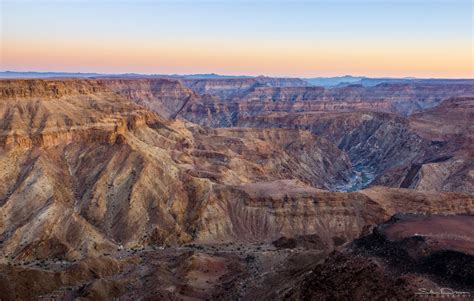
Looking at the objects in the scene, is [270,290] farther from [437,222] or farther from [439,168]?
[439,168]

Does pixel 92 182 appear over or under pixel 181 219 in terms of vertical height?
over

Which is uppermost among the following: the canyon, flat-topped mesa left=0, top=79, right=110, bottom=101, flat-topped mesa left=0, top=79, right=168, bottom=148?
flat-topped mesa left=0, top=79, right=110, bottom=101

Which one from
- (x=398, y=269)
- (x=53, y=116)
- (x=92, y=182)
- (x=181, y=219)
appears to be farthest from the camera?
(x=53, y=116)

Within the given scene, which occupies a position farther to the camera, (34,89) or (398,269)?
(34,89)

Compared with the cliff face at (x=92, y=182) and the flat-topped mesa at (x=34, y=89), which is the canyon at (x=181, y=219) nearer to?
the cliff face at (x=92, y=182)

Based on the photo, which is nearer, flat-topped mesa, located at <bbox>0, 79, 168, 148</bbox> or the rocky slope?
the rocky slope

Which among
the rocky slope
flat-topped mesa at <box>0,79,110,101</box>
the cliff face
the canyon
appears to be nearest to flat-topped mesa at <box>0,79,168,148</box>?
flat-topped mesa at <box>0,79,110,101</box>

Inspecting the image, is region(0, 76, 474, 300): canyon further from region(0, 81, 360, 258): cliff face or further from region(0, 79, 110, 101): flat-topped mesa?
region(0, 79, 110, 101): flat-topped mesa

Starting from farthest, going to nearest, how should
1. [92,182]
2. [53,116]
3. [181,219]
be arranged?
1. [53,116]
2. [92,182]
3. [181,219]

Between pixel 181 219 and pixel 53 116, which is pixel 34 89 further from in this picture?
pixel 181 219

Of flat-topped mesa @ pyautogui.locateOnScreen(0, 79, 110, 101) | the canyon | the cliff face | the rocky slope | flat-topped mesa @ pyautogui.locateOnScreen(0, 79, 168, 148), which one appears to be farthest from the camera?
flat-topped mesa @ pyautogui.locateOnScreen(0, 79, 110, 101)

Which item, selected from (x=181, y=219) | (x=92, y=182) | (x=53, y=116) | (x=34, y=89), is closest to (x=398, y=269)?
(x=181, y=219)
